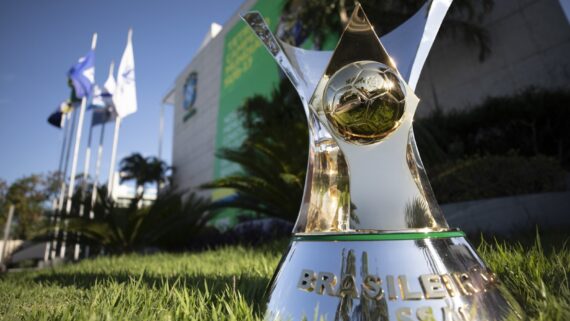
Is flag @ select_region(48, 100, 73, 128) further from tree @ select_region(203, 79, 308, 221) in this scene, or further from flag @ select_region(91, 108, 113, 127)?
tree @ select_region(203, 79, 308, 221)

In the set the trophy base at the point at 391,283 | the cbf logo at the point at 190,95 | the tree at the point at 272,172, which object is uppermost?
the cbf logo at the point at 190,95

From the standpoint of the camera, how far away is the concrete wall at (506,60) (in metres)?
8.85

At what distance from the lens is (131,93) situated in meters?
11.2

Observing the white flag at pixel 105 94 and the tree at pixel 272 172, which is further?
the white flag at pixel 105 94

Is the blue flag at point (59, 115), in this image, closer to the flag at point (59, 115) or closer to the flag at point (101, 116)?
the flag at point (59, 115)

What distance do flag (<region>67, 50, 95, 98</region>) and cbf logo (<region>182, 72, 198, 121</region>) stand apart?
17151mm

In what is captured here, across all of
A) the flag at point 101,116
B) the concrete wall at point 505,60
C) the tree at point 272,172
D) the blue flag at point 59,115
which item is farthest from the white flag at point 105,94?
the concrete wall at point 505,60

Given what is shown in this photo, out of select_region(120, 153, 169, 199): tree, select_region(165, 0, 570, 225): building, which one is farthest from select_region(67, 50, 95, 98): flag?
select_region(120, 153, 169, 199): tree

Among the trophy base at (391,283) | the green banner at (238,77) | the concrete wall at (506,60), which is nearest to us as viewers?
the trophy base at (391,283)

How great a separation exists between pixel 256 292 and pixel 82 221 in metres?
6.16

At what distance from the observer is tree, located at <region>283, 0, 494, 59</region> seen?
1004 cm

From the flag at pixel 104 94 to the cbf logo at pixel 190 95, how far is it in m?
16.2

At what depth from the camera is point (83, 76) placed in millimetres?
10859

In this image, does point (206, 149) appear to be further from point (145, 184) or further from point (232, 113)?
point (145, 184)
